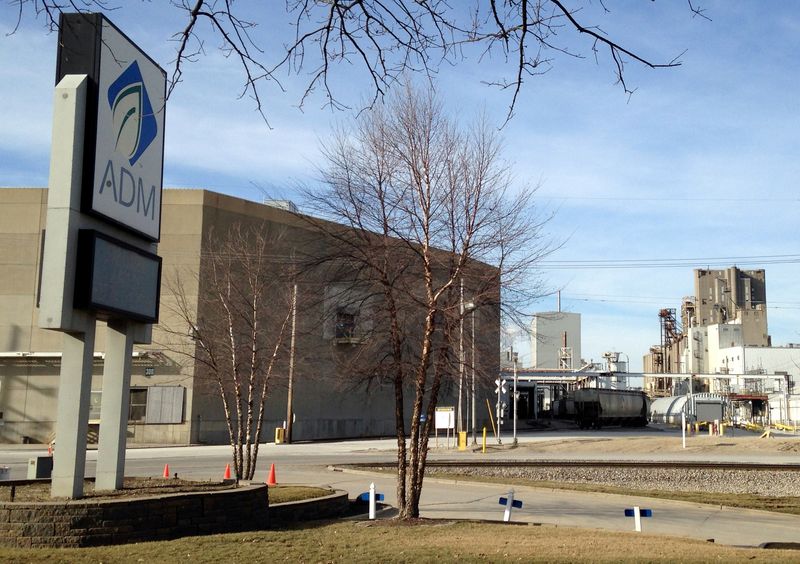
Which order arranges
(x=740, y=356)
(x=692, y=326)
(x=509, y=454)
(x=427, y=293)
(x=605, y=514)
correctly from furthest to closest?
1. (x=692, y=326)
2. (x=740, y=356)
3. (x=509, y=454)
4. (x=605, y=514)
5. (x=427, y=293)

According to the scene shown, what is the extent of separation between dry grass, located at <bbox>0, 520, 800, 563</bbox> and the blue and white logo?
663 cm

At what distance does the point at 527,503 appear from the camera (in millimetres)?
20312

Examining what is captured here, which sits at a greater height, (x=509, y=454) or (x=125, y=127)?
(x=125, y=127)

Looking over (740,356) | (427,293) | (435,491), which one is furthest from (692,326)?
(427,293)

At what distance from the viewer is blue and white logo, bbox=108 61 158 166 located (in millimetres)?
13672

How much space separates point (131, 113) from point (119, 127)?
1.74 feet

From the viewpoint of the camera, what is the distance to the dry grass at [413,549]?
9500 millimetres

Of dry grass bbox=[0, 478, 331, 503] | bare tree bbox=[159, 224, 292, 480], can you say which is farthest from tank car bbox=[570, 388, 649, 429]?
dry grass bbox=[0, 478, 331, 503]

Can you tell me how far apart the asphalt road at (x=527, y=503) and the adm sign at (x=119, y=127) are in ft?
29.0

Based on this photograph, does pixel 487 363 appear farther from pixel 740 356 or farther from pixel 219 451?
pixel 740 356

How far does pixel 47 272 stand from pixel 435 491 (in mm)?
13356

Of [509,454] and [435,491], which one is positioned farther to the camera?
[509,454]

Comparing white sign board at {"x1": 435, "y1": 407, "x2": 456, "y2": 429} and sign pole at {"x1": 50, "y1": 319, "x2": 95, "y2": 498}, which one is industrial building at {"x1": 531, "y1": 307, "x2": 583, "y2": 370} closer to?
white sign board at {"x1": 435, "y1": 407, "x2": 456, "y2": 429}

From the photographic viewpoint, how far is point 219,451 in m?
39.9
